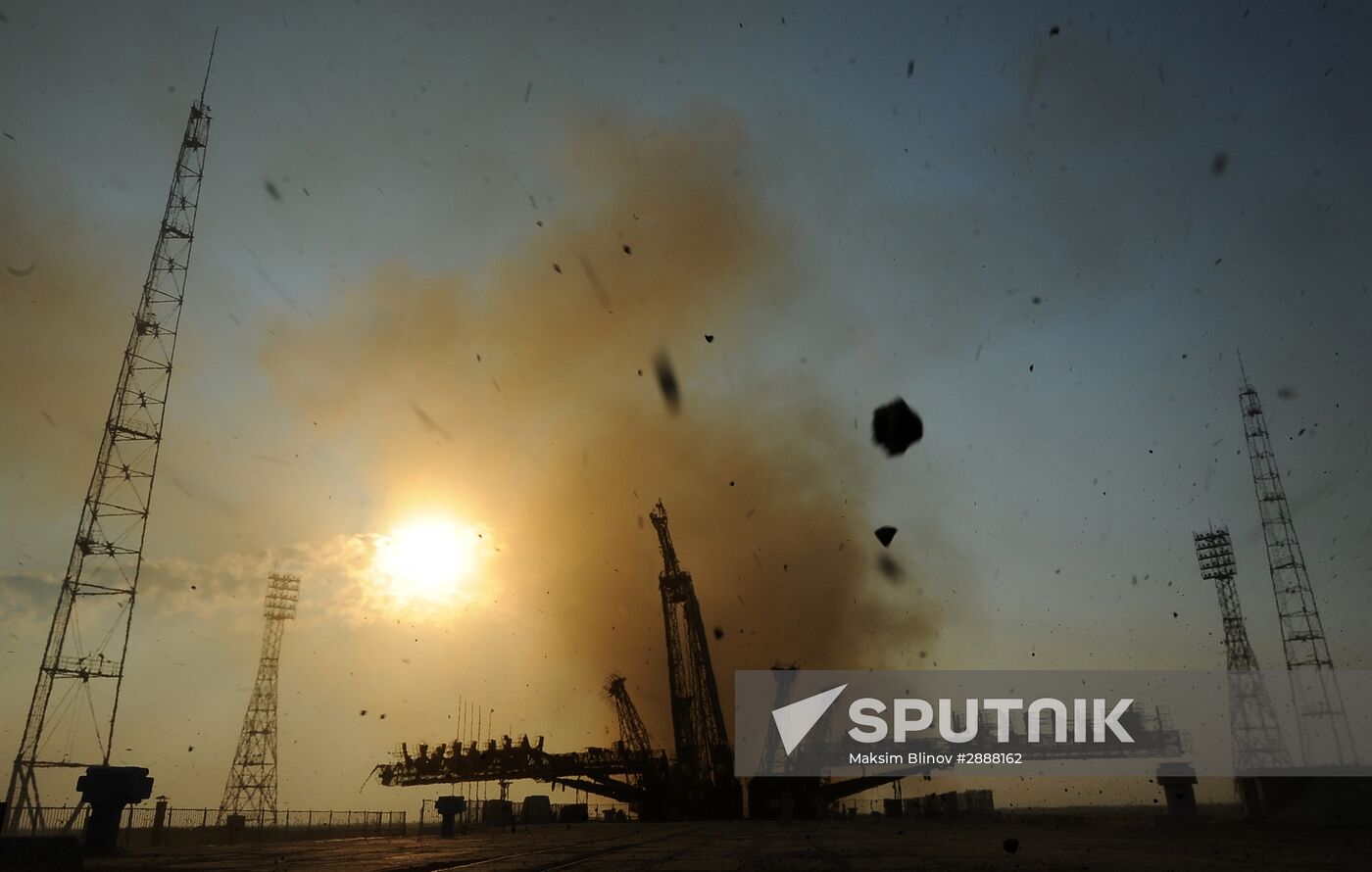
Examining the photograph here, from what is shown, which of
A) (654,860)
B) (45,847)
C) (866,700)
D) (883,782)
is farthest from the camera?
(883,782)

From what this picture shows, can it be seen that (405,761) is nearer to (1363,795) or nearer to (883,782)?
(883,782)

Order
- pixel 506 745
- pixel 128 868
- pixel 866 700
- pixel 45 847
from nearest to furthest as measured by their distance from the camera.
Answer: pixel 45 847 < pixel 128 868 < pixel 866 700 < pixel 506 745

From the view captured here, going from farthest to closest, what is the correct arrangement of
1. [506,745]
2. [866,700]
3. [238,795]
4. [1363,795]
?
[506,745] → [238,795] → [866,700] → [1363,795]

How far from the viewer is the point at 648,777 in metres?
93.8

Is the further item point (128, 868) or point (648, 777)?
point (648, 777)

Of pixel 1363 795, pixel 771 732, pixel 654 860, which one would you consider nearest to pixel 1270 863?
pixel 654 860

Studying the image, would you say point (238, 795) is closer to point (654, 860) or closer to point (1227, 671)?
point (654, 860)

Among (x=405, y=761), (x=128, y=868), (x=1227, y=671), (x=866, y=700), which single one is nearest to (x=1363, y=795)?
(x=866, y=700)

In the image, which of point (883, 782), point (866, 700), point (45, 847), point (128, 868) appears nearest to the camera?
point (45, 847)

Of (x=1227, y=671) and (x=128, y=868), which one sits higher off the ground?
(x=1227, y=671)

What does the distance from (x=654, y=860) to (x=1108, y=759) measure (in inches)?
3526

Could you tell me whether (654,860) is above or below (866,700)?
below

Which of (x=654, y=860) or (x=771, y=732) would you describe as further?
(x=771, y=732)

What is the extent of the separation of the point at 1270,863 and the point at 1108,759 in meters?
88.0
